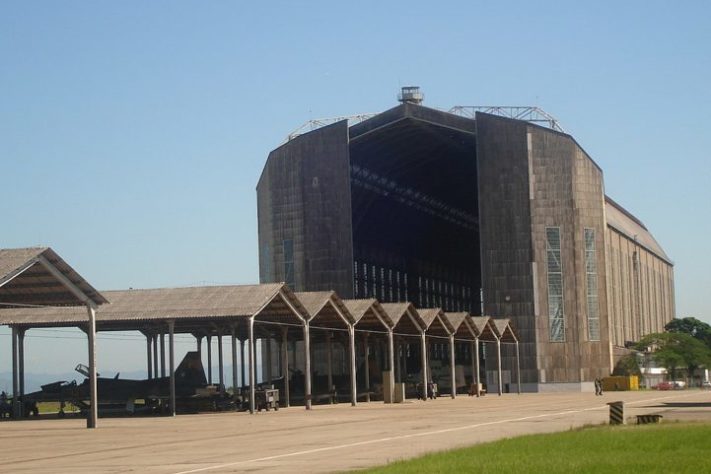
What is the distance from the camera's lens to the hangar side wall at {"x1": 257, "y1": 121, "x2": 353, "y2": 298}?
9900cm

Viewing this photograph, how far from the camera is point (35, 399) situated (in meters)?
69.3

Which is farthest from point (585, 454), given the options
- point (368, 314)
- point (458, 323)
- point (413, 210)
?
point (413, 210)

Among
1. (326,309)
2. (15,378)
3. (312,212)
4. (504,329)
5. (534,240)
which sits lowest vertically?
(15,378)

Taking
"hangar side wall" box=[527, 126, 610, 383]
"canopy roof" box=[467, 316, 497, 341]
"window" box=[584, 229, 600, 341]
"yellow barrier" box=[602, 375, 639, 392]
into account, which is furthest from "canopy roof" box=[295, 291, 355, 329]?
"yellow barrier" box=[602, 375, 639, 392]

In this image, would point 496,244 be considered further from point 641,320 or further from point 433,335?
point 641,320

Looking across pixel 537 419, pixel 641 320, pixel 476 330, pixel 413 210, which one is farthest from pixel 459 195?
pixel 537 419

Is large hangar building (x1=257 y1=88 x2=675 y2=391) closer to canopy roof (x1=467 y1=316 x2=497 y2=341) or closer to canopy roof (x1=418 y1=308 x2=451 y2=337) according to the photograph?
canopy roof (x1=467 y1=316 x2=497 y2=341)

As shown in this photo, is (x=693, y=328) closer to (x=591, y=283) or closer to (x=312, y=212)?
(x=591, y=283)

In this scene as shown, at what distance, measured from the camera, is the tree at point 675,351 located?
122188 mm

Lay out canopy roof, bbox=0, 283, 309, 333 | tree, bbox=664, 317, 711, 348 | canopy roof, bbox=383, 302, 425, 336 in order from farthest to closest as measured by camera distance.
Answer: tree, bbox=664, 317, 711, 348 → canopy roof, bbox=383, 302, 425, 336 → canopy roof, bbox=0, 283, 309, 333

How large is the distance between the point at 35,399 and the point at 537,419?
35.2 metres

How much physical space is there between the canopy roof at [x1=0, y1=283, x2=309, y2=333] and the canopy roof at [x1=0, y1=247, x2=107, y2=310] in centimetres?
1118

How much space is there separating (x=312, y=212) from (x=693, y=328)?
77615 millimetres

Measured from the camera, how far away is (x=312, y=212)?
10025 cm
